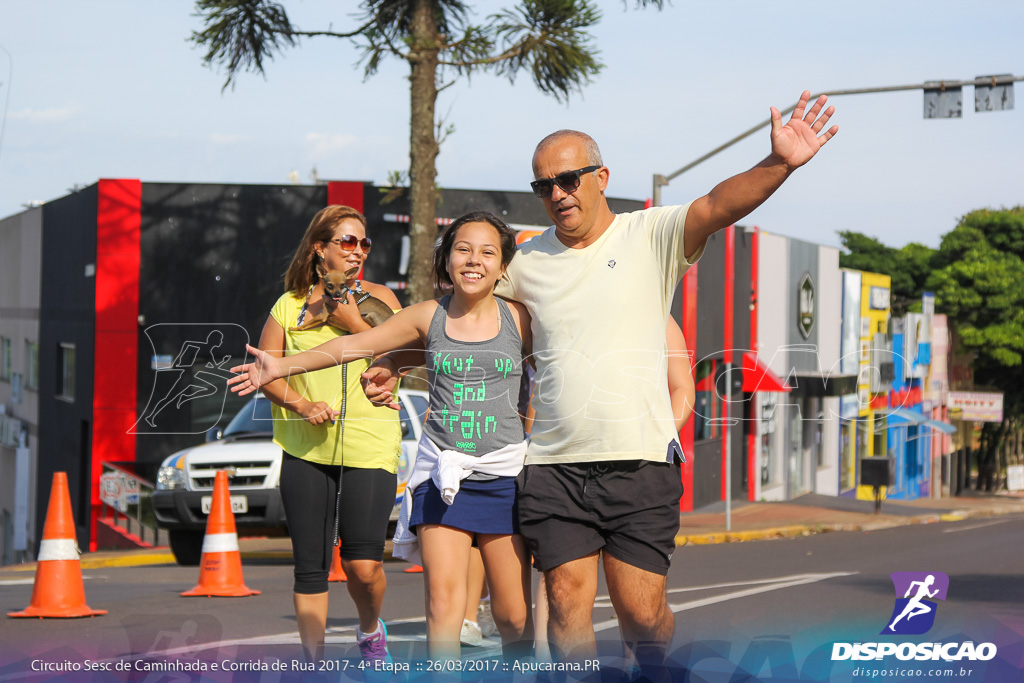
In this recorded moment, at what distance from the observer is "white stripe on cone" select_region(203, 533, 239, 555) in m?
8.70

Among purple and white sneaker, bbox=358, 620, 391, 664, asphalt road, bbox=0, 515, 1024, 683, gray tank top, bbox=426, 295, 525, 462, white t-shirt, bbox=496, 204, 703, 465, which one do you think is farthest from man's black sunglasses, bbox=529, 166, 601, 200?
purple and white sneaker, bbox=358, 620, 391, 664

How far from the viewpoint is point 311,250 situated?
5043mm

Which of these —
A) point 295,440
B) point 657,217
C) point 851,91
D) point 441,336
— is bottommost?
point 295,440

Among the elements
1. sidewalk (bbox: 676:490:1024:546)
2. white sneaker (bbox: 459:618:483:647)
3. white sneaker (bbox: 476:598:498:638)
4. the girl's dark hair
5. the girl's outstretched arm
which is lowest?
sidewalk (bbox: 676:490:1024:546)

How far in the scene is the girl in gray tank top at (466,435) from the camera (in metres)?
3.94

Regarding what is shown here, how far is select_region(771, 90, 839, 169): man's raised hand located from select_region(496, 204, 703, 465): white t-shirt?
441mm

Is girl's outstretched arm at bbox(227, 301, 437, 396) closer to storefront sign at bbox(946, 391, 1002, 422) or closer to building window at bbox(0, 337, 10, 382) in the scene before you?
building window at bbox(0, 337, 10, 382)

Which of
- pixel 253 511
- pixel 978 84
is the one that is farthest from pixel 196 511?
pixel 978 84

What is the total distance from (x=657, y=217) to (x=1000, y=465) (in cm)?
5234

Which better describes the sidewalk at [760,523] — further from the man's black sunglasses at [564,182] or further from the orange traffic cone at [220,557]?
the man's black sunglasses at [564,182]

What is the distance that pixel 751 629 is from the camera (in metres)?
7.33

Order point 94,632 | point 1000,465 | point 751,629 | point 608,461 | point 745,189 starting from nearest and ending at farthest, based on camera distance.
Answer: point 745,189 → point 608,461 → point 94,632 → point 751,629 → point 1000,465

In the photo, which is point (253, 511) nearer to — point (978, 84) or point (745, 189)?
point (745, 189)

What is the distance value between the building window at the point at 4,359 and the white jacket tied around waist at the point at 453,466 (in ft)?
84.1
